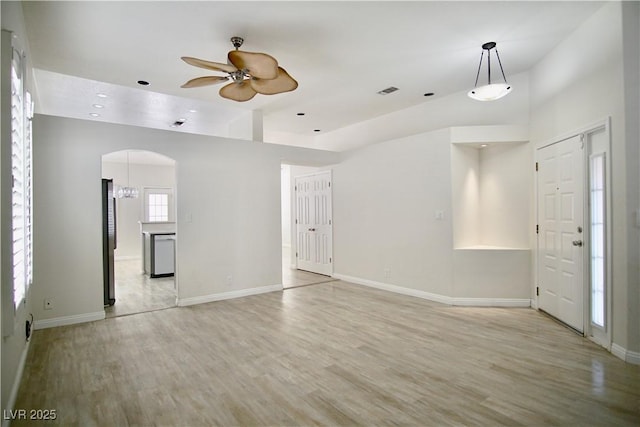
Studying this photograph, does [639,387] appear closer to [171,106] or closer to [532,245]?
[532,245]

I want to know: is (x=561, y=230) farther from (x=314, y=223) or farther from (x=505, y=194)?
(x=314, y=223)

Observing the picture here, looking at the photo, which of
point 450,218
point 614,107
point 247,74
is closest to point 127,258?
point 247,74

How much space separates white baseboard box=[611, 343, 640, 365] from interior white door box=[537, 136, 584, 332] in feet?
1.77

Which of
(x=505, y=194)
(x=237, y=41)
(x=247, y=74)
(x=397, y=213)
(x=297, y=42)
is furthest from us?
(x=397, y=213)

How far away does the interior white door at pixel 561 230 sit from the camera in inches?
147

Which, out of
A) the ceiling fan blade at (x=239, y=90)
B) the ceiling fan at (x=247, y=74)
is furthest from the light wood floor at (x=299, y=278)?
the ceiling fan at (x=247, y=74)

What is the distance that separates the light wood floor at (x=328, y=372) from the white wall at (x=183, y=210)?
0.63 meters

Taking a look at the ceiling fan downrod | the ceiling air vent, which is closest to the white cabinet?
the ceiling fan downrod

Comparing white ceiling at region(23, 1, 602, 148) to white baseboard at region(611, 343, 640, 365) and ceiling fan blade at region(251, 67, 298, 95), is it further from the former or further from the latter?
white baseboard at region(611, 343, 640, 365)

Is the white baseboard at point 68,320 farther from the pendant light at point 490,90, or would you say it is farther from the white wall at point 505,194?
the white wall at point 505,194

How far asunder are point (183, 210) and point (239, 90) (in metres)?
2.19

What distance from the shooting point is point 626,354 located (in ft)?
9.87

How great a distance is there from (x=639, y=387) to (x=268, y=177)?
16.3 feet

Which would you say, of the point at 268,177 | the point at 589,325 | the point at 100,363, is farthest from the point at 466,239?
the point at 100,363
